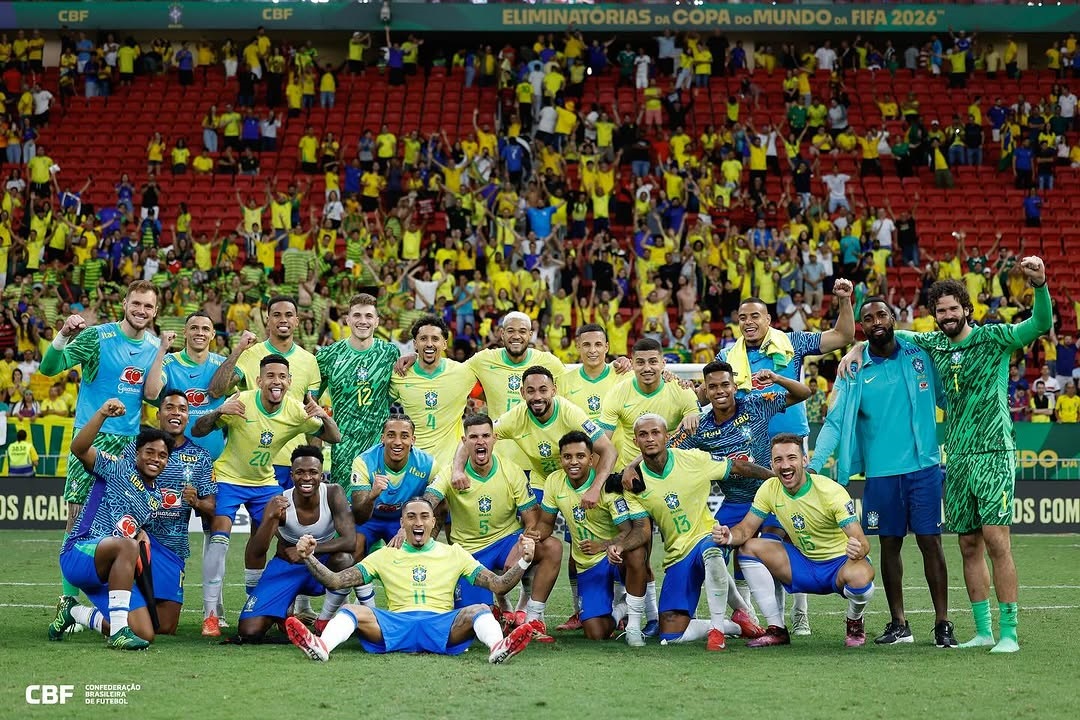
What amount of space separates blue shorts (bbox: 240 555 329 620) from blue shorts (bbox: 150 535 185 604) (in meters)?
0.59

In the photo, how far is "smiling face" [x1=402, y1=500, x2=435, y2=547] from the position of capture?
9336mm

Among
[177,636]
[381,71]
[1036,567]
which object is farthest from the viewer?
[381,71]

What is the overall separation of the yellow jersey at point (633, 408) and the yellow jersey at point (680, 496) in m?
0.91

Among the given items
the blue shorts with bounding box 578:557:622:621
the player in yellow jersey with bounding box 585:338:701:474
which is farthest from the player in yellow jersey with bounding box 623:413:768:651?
the player in yellow jersey with bounding box 585:338:701:474

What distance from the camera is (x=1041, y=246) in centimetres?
2842

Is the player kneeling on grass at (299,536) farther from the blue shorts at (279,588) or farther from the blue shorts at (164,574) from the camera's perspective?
the blue shorts at (164,574)

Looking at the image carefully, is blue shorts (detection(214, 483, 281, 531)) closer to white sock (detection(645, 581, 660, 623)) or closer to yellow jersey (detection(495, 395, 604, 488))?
yellow jersey (detection(495, 395, 604, 488))

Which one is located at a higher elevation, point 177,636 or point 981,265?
point 981,265

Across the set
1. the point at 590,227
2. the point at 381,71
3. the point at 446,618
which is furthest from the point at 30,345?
the point at 446,618

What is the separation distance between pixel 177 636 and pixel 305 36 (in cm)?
2679

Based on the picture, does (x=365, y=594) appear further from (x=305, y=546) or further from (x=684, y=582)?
(x=684, y=582)

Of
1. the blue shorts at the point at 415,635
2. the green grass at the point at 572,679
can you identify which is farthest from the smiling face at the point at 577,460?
the blue shorts at the point at 415,635

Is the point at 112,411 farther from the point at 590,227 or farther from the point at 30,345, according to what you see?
the point at 590,227

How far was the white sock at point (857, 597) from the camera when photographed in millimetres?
9469
